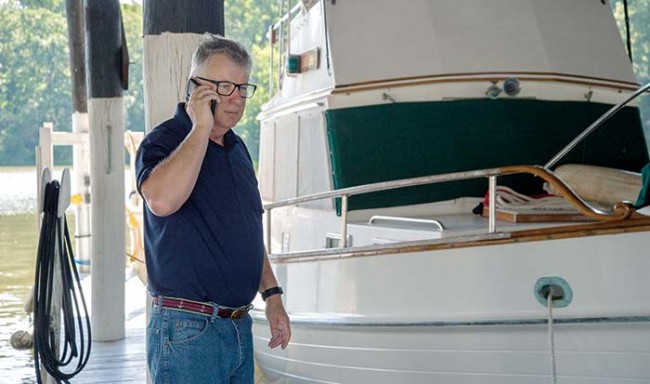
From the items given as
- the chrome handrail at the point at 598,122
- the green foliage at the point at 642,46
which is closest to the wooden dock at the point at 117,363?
the chrome handrail at the point at 598,122

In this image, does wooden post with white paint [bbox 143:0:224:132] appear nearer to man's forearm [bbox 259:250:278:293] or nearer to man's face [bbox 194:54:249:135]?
man's forearm [bbox 259:250:278:293]

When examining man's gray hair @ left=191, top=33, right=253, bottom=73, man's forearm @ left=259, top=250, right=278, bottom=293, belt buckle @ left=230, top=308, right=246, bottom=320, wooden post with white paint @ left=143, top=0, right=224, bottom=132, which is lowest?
belt buckle @ left=230, top=308, right=246, bottom=320

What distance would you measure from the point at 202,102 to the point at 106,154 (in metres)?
4.97

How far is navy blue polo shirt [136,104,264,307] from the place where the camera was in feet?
10.6

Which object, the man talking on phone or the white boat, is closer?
the man talking on phone

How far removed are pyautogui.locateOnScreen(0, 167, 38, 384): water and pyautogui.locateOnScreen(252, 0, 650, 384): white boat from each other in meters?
2.10

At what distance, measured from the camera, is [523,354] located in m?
4.75

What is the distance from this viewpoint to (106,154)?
797 centimetres

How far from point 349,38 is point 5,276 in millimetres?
9639

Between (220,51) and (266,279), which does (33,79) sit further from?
(220,51)

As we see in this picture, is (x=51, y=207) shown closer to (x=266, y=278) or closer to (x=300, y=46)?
(x=266, y=278)

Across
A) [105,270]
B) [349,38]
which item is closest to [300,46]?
[349,38]

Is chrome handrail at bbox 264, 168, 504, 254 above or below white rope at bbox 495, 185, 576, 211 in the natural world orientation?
above

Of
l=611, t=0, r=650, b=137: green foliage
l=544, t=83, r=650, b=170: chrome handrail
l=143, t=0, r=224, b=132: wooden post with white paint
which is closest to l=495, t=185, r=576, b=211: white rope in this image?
l=544, t=83, r=650, b=170: chrome handrail
